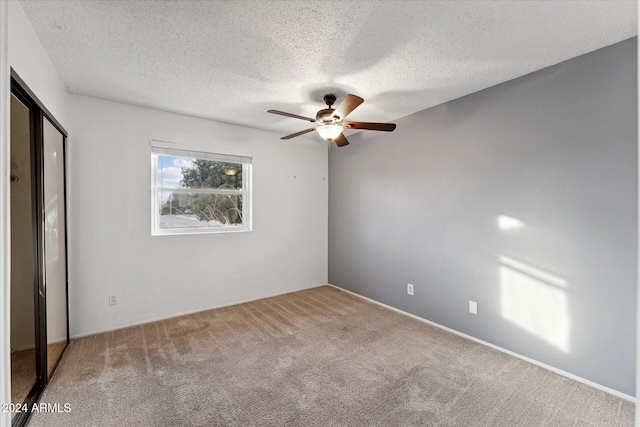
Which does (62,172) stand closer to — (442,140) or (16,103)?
(16,103)

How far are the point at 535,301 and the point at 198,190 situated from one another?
3785mm

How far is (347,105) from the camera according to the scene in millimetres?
2316

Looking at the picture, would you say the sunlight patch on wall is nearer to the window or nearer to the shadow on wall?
the shadow on wall

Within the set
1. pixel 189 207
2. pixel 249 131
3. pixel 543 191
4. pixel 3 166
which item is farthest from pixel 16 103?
pixel 543 191

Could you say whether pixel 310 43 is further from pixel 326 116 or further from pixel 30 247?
pixel 30 247

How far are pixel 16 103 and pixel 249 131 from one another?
8.07ft

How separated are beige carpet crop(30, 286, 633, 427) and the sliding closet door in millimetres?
236

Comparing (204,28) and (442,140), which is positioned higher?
(204,28)

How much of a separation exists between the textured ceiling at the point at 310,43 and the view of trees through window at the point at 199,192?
0.91 meters

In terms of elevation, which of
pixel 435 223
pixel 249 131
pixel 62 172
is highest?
pixel 249 131

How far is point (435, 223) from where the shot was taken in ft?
10.4

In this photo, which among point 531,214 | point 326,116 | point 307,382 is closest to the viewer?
point 307,382

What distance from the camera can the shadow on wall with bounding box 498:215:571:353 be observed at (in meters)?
2.27

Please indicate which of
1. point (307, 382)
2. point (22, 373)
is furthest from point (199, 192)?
point (307, 382)
